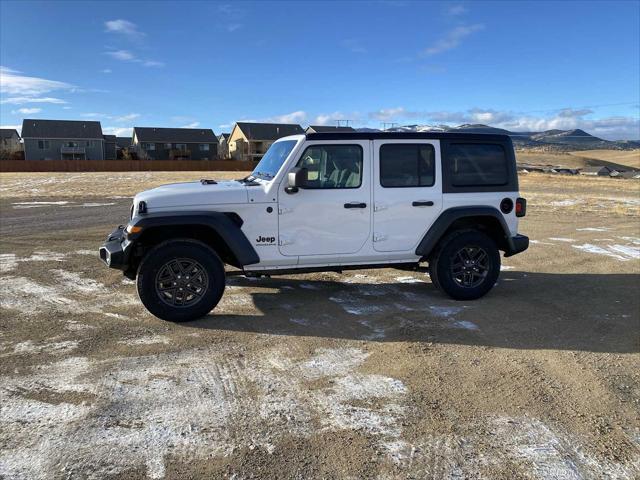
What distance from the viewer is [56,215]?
48.2 feet

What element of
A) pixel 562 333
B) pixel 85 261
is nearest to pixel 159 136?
pixel 85 261

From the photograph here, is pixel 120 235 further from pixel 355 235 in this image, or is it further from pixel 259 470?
pixel 259 470

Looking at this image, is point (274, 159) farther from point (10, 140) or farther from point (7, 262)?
point (10, 140)

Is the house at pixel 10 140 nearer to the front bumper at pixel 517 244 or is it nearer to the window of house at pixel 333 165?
the window of house at pixel 333 165

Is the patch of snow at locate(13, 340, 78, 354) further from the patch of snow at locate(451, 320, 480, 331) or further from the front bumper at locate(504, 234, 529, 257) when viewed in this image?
the front bumper at locate(504, 234, 529, 257)

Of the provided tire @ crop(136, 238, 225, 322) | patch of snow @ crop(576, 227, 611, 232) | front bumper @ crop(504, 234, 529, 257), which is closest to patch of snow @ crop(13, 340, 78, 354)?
tire @ crop(136, 238, 225, 322)

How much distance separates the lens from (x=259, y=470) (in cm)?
289

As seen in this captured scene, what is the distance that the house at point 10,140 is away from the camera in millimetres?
75762

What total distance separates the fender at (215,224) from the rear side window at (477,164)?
267cm

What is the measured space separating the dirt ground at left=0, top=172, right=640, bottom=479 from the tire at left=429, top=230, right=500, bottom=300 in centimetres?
22

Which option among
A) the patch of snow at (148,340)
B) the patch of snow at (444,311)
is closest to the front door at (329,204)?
the patch of snow at (444,311)

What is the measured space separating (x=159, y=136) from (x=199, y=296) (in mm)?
75723

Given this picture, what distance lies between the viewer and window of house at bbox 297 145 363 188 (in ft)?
18.7

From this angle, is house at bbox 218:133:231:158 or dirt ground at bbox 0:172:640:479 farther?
house at bbox 218:133:231:158
